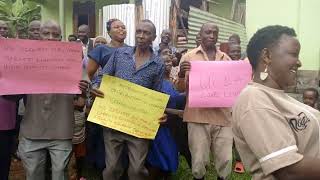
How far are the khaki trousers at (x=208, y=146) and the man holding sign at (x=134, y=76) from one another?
0.61m

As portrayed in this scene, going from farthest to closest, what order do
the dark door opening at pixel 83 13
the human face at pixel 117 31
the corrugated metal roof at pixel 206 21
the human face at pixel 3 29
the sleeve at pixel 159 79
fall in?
the dark door opening at pixel 83 13
the corrugated metal roof at pixel 206 21
the human face at pixel 117 31
the human face at pixel 3 29
the sleeve at pixel 159 79

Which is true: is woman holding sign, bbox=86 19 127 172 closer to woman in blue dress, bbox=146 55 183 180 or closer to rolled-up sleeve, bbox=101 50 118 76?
rolled-up sleeve, bbox=101 50 118 76

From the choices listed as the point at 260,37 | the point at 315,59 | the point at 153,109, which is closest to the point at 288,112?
the point at 260,37

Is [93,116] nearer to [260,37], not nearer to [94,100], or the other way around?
[94,100]

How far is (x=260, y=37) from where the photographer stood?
6.57 ft

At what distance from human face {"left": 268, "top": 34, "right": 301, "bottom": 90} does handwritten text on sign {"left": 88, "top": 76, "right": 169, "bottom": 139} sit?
2.24 m

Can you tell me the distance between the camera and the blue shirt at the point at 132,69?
413 centimetres

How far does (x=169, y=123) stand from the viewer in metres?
5.01

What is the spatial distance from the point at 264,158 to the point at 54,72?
2.53 meters

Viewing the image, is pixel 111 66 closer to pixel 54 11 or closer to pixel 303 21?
pixel 303 21

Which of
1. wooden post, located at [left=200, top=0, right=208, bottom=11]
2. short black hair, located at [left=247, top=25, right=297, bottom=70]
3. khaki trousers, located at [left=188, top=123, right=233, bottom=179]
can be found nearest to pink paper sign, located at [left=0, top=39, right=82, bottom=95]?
khaki trousers, located at [left=188, top=123, right=233, bottom=179]

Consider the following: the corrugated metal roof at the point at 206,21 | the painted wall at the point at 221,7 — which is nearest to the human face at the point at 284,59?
the corrugated metal roof at the point at 206,21

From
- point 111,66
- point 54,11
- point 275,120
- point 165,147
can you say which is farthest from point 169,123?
point 54,11

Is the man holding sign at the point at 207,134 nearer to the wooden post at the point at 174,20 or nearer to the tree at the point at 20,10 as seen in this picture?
the wooden post at the point at 174,20
